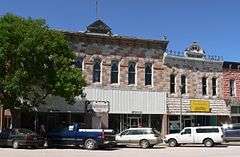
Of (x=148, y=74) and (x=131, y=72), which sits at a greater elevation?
(x=131, y=72)

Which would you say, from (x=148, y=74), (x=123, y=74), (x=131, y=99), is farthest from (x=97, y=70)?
(x=148, y=74)

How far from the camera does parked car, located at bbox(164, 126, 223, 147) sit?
1476 inches

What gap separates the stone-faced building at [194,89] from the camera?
46.0 meters

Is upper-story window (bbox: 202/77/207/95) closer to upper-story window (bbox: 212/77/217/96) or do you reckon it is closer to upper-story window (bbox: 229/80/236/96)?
upper-story window (bbox: 212/77/217/96)

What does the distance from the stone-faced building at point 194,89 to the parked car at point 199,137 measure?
284 inches

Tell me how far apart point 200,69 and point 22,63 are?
19.4 m

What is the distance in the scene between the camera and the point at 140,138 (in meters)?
35.8

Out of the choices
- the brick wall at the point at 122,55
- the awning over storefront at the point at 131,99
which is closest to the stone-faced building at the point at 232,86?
the brick wall at the point at 122,55

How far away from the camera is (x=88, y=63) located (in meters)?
43.2

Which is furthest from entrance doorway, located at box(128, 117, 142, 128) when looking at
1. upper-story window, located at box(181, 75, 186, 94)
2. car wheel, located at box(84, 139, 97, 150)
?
car wheel, located at box(84, 139, 97, 150)

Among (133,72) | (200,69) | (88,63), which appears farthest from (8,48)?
(200,69)

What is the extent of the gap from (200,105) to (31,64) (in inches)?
741

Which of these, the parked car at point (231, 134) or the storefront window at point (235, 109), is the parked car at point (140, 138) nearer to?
the parked car at point (231, 134)

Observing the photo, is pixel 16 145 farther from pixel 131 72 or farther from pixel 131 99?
pixel 131 72
